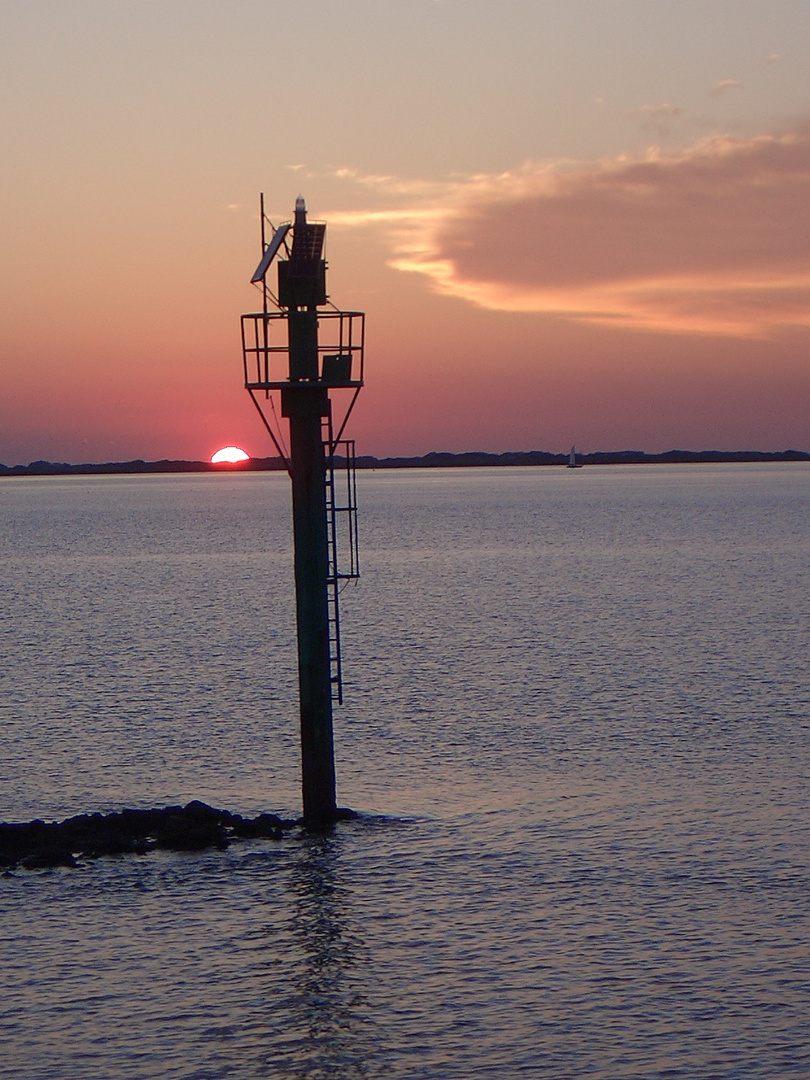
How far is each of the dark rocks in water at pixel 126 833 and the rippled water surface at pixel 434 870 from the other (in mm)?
467

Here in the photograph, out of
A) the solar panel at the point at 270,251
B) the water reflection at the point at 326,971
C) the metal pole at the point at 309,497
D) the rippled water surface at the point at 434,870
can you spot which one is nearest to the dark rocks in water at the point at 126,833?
the rippled water surface at the point at 434,870

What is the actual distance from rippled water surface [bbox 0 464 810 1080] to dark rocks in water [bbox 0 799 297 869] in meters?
0.47

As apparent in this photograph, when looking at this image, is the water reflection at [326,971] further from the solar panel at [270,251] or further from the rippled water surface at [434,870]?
the solar panel at [270,251]

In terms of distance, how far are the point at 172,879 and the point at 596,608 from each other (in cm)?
4628

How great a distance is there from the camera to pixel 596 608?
65.0 m

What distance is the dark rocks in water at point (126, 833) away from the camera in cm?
2162

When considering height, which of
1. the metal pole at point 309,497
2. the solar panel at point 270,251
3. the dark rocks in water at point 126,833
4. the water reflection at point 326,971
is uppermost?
the solar panel at point 270,251

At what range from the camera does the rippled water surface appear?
15.0 m

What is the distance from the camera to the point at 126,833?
74.5 feet

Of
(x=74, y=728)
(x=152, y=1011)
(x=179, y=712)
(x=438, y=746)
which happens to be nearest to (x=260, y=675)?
(x=179, y=712)

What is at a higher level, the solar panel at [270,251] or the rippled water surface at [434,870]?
the solar panel at [270,251]

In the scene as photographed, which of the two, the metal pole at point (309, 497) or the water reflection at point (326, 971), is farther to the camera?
the metal pole at point (309, 497)

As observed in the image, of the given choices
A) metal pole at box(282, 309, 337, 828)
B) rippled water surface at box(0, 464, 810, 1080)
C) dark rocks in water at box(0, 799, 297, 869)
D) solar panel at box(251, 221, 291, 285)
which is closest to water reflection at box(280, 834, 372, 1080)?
rippled water surface at box(0, 464, 810, 1080)

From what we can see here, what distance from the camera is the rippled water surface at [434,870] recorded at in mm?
14969
